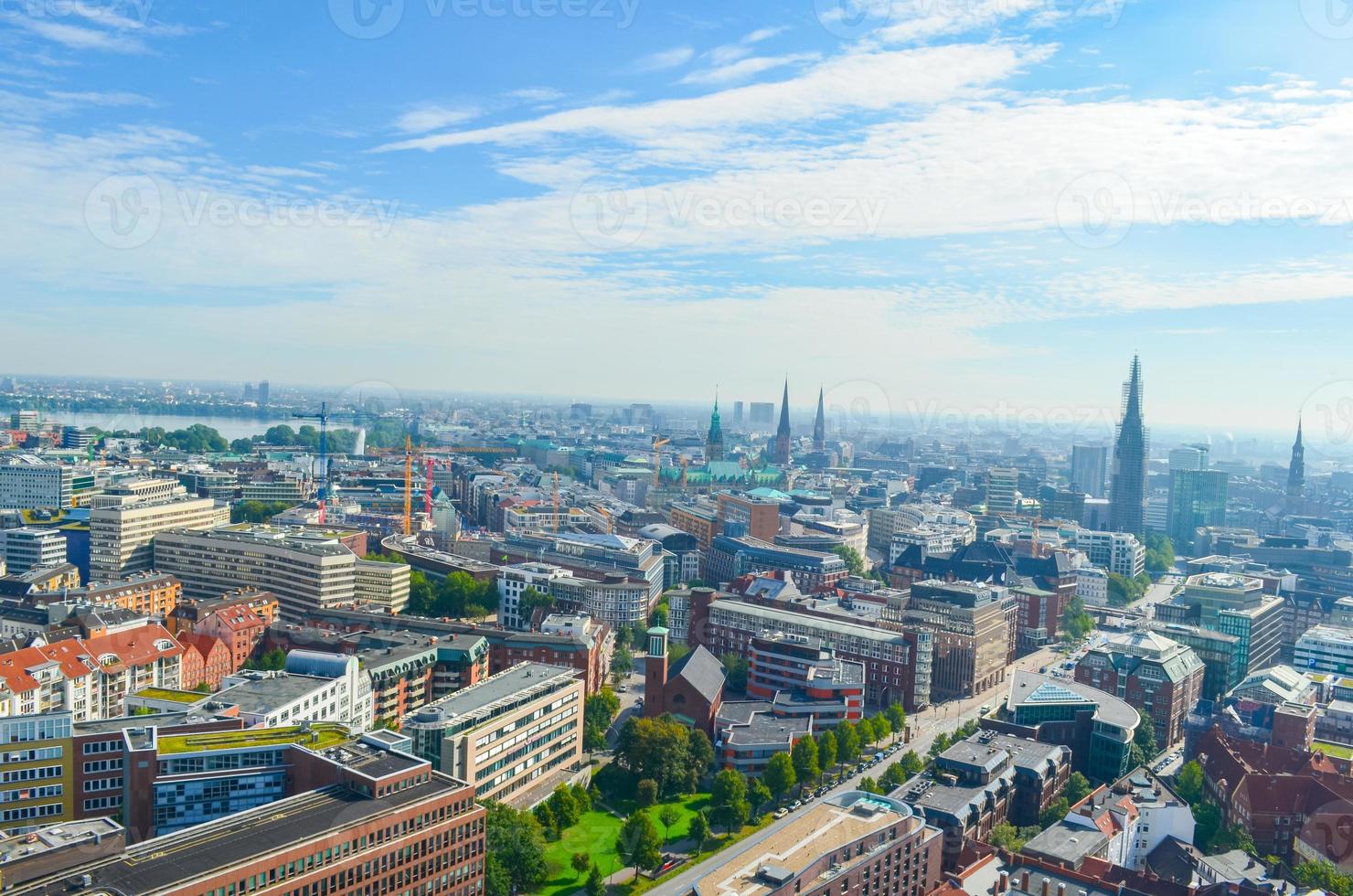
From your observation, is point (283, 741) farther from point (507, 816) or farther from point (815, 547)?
point (815, 547)

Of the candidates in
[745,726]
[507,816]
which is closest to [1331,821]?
[745,726]

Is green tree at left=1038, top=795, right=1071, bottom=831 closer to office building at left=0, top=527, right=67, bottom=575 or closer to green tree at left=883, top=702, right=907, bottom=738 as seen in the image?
green tree at left=883, top=702, right=907, bottom=738

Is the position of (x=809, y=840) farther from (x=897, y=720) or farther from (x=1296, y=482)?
(x=1296, y=482)

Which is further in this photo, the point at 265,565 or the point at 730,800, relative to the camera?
the point at 265,565

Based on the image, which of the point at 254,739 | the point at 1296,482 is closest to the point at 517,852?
the point at 254,739

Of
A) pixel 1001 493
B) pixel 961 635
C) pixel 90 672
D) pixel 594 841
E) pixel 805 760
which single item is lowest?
pixel 594 841

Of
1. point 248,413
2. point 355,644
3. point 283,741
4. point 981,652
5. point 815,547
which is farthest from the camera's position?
point 248,413

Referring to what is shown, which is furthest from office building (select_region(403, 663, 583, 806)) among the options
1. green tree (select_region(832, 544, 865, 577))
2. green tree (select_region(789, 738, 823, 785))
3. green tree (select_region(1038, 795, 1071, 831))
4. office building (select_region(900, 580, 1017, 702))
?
green tree (select_region(832, 544, 865, 577))
